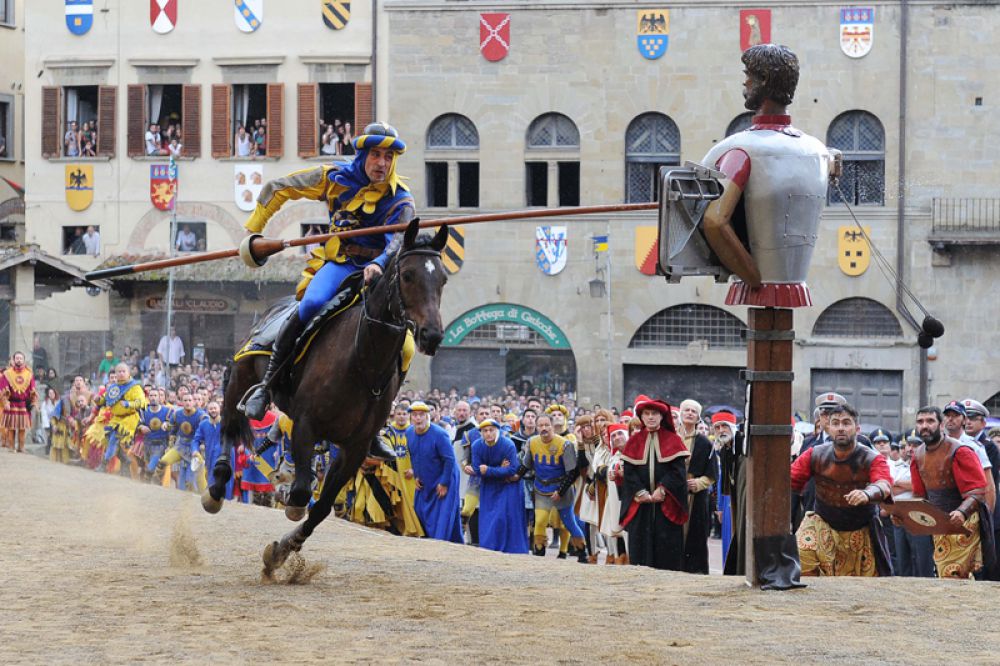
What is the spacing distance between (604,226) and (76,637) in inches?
1085

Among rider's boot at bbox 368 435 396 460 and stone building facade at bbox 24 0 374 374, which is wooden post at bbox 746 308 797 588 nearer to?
rider's boot at bbox 368 435 396 460

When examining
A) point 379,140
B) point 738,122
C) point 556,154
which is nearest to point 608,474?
point 379,140

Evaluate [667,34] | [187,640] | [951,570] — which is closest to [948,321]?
[667,34]

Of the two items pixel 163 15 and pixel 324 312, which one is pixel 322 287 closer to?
pixel 324 312

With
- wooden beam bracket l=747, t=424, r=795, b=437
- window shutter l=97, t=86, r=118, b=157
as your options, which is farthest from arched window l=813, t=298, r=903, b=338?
wooden beam bracket l=747, t=424, r=795, b=437

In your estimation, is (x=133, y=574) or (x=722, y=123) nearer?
(x=133, y=574)

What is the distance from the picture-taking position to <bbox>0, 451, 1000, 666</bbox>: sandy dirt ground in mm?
7922

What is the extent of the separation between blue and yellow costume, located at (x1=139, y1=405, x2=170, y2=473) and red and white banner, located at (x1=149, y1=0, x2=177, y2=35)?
54.3 feet

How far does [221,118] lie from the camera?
36.9m

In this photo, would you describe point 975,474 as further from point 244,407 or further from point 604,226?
point 604,226

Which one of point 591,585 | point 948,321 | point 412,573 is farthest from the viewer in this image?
point 948,321

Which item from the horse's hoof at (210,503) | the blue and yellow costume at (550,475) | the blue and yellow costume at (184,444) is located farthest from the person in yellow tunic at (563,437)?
the horse's hoof at (210,503)

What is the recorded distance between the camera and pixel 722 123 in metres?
34.8

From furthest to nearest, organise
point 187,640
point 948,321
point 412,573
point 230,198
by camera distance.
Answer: point 230,198 → point 948,321 → point 412,573 → point 187,640
